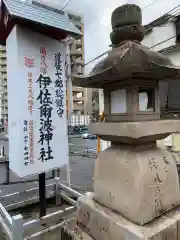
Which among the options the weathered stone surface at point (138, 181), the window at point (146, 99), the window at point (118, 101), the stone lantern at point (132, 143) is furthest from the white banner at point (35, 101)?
the window at point (146, 99)

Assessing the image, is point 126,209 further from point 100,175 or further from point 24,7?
point 24,7

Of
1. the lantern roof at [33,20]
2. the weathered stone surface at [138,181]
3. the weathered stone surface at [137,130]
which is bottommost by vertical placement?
the weathered stone surface at [138,181]

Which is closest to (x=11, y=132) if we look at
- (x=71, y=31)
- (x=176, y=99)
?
(x=71, y=31)

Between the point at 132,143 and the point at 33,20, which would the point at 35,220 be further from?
the point at 33,20

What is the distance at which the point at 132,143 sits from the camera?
7.27ft

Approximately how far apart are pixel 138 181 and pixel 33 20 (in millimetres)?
2816

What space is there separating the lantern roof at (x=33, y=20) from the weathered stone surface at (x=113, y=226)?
9.33 ft

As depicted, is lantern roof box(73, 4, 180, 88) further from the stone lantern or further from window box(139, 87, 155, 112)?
window box(139, 87, 155, 112)

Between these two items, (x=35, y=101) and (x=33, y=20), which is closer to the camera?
(x=33, y=20)

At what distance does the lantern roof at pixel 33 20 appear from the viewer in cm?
296

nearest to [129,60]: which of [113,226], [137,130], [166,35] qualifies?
[137,130]

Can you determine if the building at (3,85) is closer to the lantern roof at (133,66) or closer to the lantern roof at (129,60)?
the lantern roof at (129,60)

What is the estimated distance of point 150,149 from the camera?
2.33 m

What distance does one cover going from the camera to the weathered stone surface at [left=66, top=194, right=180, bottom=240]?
199 cm
